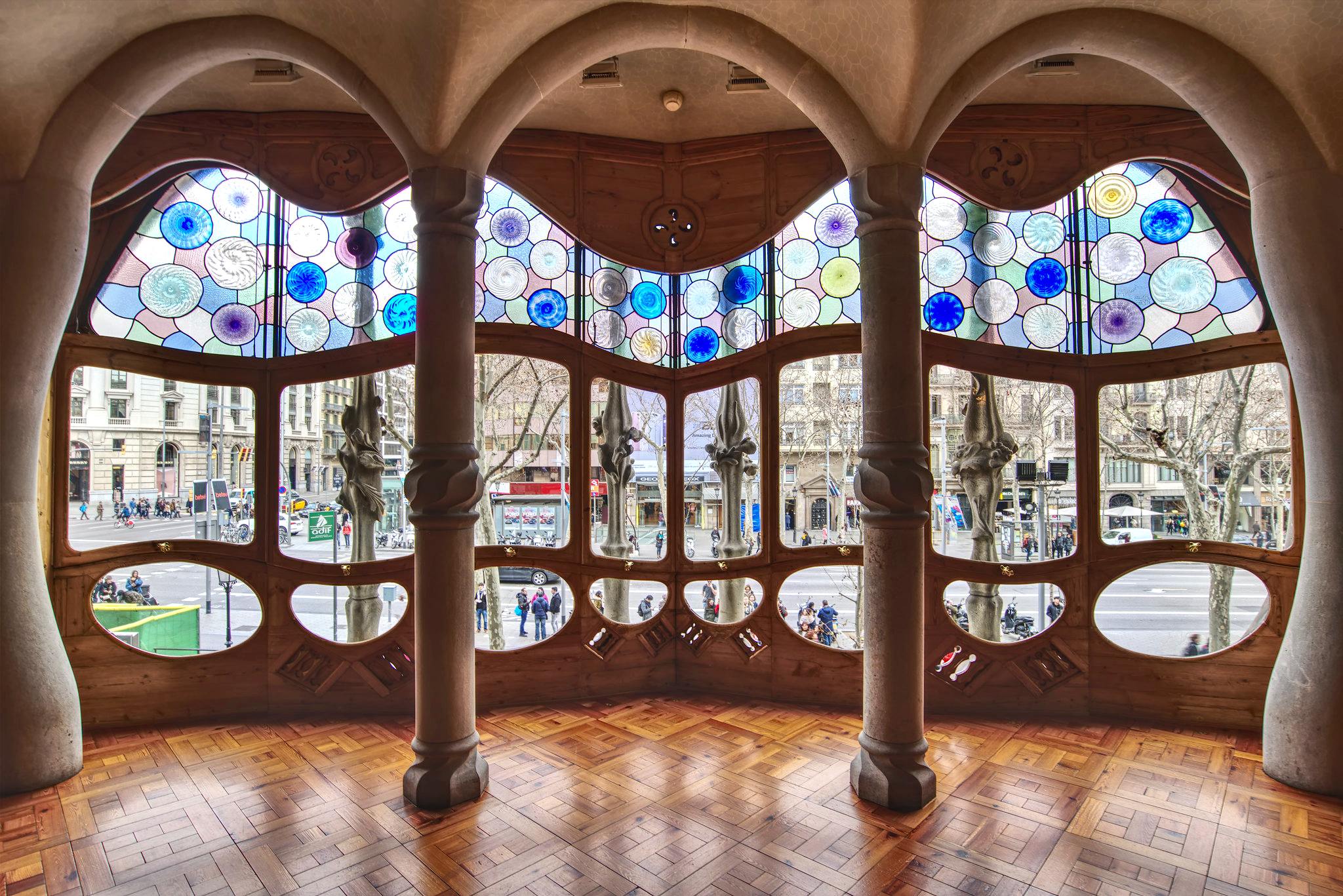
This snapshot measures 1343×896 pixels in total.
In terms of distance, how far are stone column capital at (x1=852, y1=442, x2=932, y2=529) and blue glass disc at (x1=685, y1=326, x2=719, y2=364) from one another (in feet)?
5.70

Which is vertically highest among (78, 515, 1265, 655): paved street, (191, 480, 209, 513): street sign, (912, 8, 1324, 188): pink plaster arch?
(912, 8, 1324, 188): pink plaster arch

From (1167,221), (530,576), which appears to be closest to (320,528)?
(530,576)

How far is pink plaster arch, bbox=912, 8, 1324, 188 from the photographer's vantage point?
296 centimetres

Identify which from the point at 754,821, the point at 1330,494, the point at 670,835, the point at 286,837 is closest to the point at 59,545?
the point at 286,837

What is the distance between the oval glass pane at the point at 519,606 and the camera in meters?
4.36

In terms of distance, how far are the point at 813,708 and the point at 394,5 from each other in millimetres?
4223

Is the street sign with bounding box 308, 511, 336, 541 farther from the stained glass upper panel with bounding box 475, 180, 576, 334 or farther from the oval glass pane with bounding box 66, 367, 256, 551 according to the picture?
the stained glass upper panel with bounding box 475, 180, 576, 334

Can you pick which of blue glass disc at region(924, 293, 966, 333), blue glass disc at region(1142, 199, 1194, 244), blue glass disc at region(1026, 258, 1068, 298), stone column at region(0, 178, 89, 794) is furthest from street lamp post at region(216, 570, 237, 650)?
blue glass disc at region(1142, 199, 1194, 244)

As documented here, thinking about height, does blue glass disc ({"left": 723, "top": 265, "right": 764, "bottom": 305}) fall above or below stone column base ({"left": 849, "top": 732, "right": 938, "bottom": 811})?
above

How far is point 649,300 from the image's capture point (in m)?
4.44

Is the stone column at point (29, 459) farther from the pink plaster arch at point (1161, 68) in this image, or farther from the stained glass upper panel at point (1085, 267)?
the stained glass upper panel at point (1085, 267)

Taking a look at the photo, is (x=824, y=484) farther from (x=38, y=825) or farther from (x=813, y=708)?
(x=38, y=825)

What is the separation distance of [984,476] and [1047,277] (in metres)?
1.28

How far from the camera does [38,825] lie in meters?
2.79
